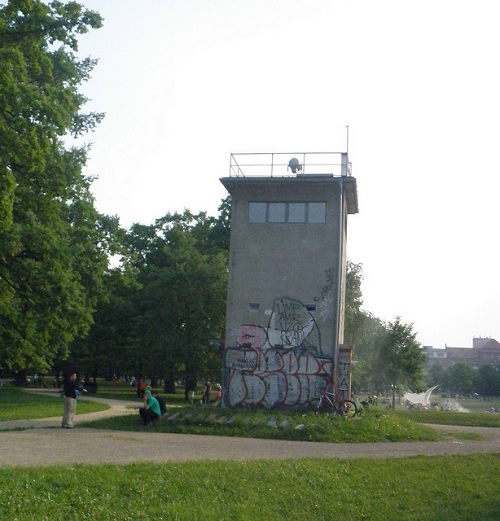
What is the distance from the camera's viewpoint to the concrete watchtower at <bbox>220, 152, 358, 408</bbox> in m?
27.9

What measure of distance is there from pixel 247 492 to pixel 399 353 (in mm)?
43793

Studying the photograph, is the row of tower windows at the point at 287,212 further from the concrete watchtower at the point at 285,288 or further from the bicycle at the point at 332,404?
the bicycle at the point at 332,404

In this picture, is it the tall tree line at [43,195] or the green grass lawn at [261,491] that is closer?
the green grass lawn at [261,491]

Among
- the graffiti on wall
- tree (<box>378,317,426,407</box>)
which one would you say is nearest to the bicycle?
the graffiti on wall

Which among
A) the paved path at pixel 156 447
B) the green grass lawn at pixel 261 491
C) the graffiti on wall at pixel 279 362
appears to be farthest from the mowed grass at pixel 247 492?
the graffiti on wall at pixel 279 362

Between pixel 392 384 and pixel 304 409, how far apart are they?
30.9 metres

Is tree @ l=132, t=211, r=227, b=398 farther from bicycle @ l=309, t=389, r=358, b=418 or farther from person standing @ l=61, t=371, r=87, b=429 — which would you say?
person standing @ l=61, t=371, r=87, b=429

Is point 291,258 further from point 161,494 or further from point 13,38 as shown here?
point 161,494

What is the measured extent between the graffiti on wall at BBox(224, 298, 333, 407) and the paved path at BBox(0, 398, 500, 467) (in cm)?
635

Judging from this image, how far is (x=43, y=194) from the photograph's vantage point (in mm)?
26453

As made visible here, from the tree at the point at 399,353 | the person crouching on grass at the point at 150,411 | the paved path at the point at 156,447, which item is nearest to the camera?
the paved path at the point at 156,447

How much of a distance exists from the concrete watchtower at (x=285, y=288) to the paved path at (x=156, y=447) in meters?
6.72

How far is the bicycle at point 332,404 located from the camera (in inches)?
1057

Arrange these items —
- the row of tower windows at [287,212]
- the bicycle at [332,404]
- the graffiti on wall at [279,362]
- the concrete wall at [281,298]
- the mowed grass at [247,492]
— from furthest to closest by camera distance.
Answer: the row of tower windows at [287,212] < the concrete wall at [281,298] < the graffiti on wall at [279,362] < the bicycle at [332,404] < the mowed grass at [247,492]
